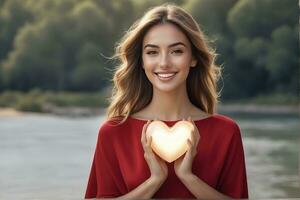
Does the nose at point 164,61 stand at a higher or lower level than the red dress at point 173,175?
higher

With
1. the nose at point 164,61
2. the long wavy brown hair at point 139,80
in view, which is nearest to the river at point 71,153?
the long wavy brown hair at point 139,80

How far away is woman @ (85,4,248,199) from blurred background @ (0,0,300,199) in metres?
11.5

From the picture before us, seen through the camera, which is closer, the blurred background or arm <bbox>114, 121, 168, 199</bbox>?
arm <bbox>114, 121, 168, 199</bbox>

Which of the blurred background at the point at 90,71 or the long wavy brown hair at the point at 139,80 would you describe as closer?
the long wavy brown hair at the point at 139,80

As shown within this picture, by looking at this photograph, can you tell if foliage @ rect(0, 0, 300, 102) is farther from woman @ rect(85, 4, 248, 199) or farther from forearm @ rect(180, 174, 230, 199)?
forearm @ rect(180, 174, 230, 199)

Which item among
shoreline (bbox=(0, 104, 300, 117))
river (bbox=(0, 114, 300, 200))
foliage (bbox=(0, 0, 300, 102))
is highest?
foliage (bbox=(0, 0, 300, 102))

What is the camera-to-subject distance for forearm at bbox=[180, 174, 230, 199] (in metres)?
0.68

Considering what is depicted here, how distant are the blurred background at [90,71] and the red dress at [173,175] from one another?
11516mm

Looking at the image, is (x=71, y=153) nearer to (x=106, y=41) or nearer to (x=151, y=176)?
(x=106, y=41)

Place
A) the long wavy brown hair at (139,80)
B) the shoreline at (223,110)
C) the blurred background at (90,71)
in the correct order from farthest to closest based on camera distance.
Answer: the shoreline at (223,110)
the blurred background at (90,71)
the long wavy brown hair at (139,80)

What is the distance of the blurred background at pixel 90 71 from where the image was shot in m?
13.4

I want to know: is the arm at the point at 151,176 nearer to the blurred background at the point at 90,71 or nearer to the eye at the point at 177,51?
the eye at the point at 177,51

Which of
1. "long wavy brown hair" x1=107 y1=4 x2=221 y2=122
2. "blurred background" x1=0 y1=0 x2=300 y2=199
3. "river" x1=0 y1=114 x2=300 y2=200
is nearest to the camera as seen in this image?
"long wavy brown hair" x1=107 y1=4 x2=221 y2=122

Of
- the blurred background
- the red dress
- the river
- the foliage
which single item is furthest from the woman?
the foliage
